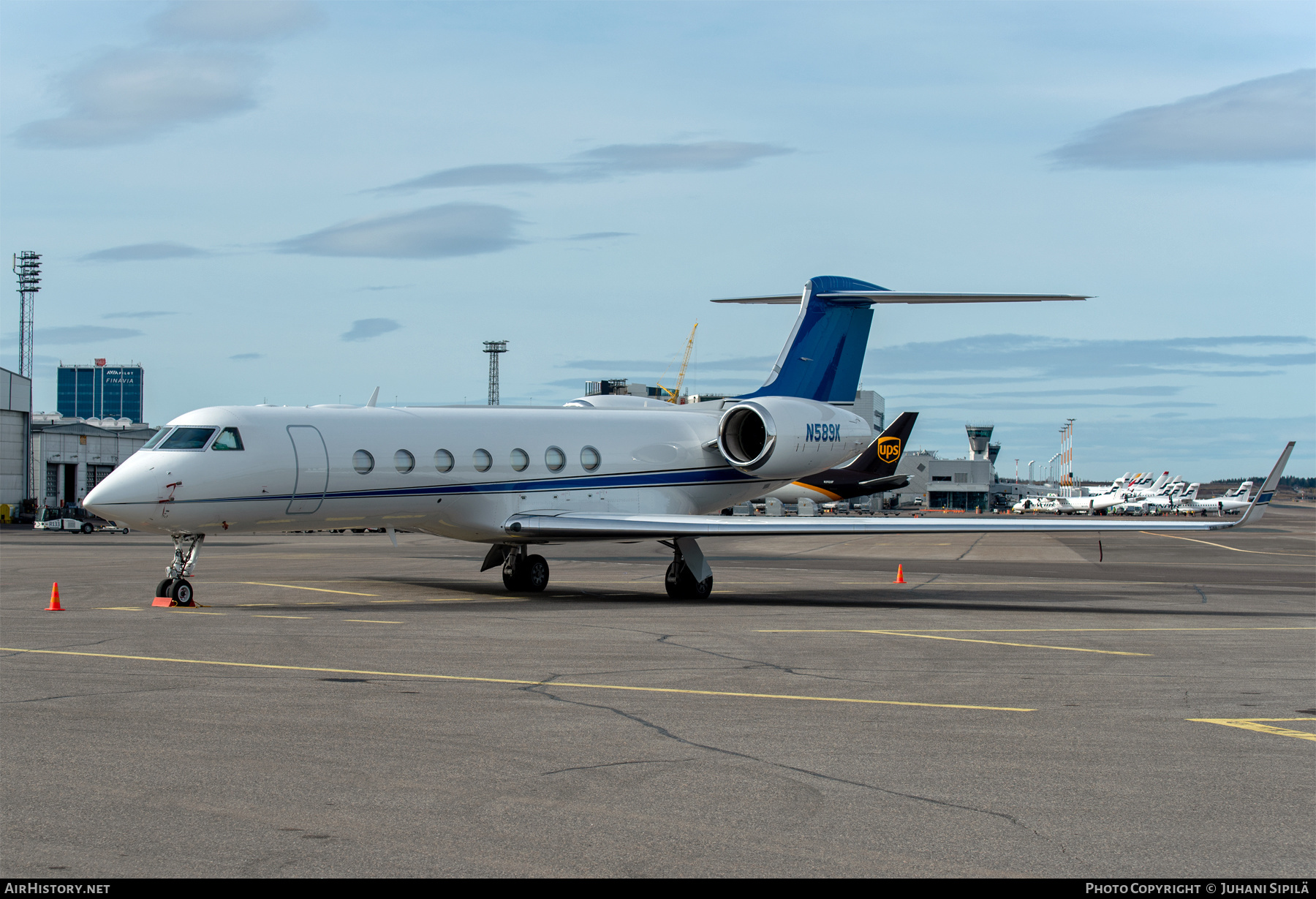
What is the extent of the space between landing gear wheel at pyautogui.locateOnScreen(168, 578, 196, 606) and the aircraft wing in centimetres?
524

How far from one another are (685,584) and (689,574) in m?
0.20

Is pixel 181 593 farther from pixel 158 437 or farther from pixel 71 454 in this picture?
pixel 71 454

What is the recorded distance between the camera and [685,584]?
21.6 meters

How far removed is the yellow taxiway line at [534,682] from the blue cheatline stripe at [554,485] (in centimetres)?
571

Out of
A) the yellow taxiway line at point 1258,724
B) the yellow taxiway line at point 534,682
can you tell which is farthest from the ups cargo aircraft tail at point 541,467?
the yellow taxiway line at point 1258,724

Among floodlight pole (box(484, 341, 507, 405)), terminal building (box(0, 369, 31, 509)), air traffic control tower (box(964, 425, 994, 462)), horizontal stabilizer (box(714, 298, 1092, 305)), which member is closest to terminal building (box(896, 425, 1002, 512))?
air traffic control tower (box(964, 425, 994, 462))

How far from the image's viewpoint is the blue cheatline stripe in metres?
19.1

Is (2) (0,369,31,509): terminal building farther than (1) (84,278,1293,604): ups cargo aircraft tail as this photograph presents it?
Yes

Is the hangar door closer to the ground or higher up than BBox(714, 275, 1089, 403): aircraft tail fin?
closer to the ground

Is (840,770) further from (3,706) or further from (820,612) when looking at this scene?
(820,612)

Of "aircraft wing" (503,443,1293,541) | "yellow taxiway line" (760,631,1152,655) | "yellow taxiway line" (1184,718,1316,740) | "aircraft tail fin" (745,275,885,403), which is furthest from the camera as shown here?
"aircraft tail fin" (745,275,885,403)

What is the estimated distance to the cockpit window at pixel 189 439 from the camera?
60.3ft

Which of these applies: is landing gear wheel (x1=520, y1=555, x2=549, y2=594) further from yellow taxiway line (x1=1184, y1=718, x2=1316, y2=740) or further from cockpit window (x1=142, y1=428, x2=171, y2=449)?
yellow taxiway line (x1=1184, y1=718, x2=1316, y2=740)

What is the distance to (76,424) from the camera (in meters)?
76.0
